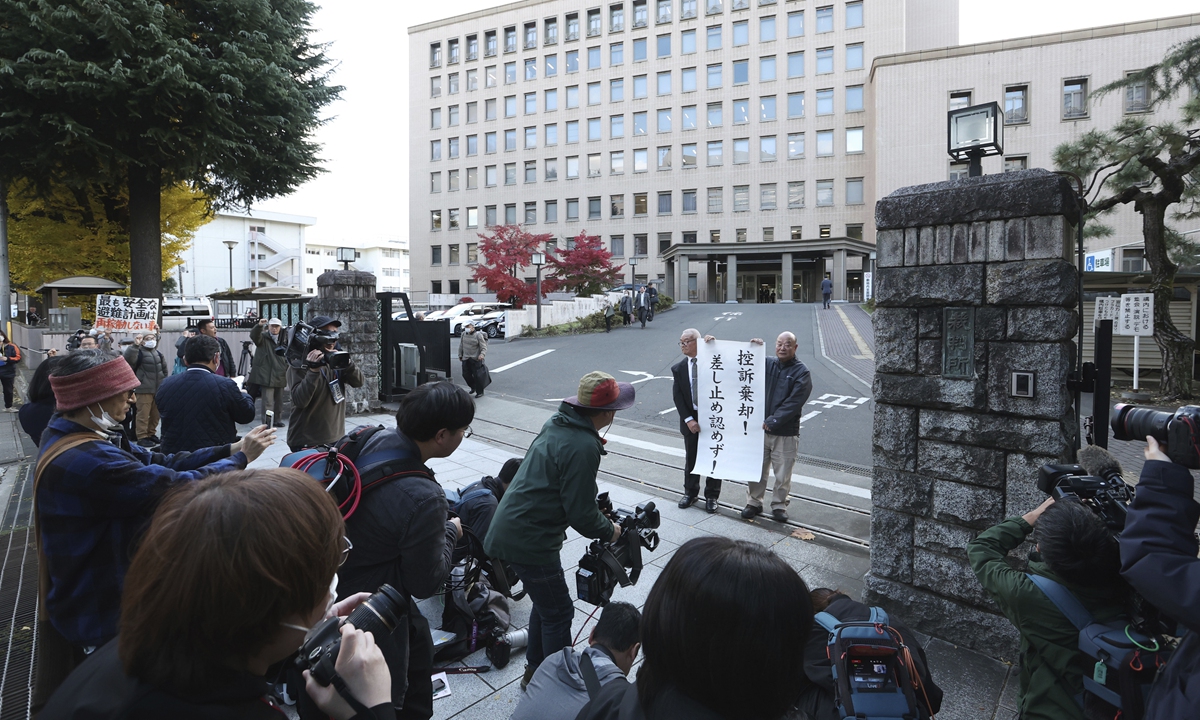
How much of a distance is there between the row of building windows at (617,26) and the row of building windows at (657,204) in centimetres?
1126

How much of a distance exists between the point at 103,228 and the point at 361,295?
14.6 m

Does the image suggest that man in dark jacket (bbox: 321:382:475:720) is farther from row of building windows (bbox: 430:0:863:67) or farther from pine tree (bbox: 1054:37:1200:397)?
row of building windows (bbox: 430:0:863:67)

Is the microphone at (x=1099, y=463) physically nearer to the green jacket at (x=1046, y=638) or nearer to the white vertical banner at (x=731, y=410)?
the green jacket at (x=1046, y=638)

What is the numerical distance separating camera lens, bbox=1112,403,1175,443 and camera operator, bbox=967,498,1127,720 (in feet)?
1.02

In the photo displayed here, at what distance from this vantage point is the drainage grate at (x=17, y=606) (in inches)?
130

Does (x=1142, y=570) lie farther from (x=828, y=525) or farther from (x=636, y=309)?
(x=636, y=309)

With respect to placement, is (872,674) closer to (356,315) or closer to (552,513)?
(552,513)

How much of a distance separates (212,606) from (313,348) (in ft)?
14.0

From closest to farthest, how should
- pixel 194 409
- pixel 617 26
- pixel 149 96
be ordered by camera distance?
pixel 194 409, pixel 149 96, pixel 617 26

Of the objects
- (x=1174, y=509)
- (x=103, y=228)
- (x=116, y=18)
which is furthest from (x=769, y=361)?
(x=103, y=228)

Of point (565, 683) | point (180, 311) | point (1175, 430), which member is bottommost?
point (565, 683)

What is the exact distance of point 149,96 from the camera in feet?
47.6

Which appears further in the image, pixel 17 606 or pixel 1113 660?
pixel 17 606

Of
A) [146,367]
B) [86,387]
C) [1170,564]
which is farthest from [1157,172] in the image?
[146,367]
